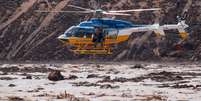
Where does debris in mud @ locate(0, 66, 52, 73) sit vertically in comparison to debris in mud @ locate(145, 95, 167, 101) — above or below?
below

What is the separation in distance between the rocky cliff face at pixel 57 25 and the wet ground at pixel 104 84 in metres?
11.6

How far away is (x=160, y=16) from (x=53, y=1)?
17183 millimetres

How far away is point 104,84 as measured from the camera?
47750 millimetres

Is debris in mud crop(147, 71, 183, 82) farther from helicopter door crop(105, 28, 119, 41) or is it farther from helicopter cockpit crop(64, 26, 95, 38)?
helicopter cockpit crop(64, 26, 95, 38)

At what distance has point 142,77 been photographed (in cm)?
5353

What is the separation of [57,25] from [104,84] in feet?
129

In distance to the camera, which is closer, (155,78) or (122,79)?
(122,79)

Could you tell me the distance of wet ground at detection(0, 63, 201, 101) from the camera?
38.1 m

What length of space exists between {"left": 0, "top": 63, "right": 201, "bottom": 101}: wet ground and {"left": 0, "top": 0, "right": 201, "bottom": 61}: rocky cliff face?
1158 centimetres

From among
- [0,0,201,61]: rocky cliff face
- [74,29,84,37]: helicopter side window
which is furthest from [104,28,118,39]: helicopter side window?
[0,0,201,61]: rocky cliff face

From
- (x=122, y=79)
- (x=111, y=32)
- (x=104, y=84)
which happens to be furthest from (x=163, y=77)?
(x=111, y=32)

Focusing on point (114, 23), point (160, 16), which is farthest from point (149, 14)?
point (114, 23)

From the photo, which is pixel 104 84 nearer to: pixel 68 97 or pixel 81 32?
pixel 68 97

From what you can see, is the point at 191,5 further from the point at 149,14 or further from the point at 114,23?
the point at 114,23
